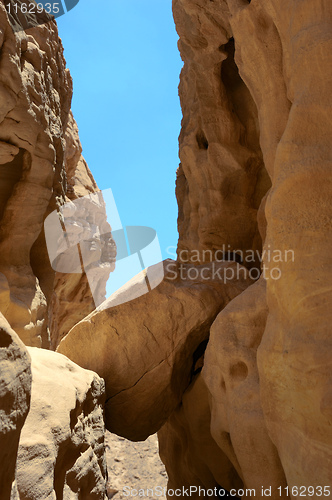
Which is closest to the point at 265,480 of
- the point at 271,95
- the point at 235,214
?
the point at 271,95

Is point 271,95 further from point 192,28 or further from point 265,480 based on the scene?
point 192,28

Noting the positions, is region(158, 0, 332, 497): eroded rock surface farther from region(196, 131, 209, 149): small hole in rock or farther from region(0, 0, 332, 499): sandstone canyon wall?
region(196, 131, 209, 149): small hole in rock

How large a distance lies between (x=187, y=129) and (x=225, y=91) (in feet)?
4.38

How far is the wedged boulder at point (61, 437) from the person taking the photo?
2.13 m

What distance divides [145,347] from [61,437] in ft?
5.78

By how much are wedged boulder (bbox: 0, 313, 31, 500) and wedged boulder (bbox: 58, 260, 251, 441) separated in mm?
2347

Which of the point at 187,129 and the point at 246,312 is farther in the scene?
the point at 187,129

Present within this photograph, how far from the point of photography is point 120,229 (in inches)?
731

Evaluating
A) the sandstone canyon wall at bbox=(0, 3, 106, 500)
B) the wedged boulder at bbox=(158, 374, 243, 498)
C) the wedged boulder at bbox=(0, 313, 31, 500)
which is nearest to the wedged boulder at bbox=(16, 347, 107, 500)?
the sandstone canyon wall at bbox=(0, 3, 106, 500)

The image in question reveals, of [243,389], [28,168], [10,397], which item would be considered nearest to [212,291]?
[243,389]

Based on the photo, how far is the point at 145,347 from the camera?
4.17 metres

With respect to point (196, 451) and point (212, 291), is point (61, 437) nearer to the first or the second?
point (212, 291)

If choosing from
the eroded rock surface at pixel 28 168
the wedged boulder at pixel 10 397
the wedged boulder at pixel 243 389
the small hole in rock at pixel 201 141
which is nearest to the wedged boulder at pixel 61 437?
the wedged boulder at pixel 10 397

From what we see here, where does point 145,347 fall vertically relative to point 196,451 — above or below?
above
